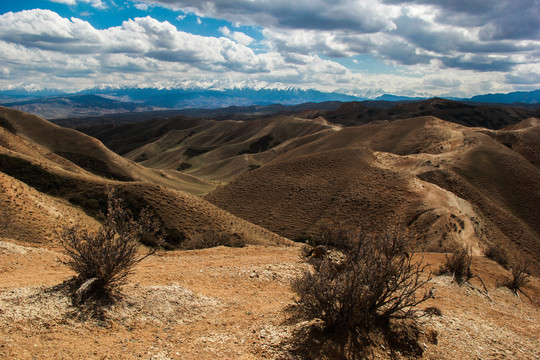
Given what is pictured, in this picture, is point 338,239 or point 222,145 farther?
point 222,145

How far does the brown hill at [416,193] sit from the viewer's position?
31.0 metres

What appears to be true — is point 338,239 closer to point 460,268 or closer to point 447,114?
point 460,268

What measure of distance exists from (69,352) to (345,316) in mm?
5293

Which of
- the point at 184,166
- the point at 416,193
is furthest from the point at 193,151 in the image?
the point at 416,193

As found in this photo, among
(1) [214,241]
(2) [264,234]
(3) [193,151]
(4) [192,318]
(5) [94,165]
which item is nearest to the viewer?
(4) [192,318]

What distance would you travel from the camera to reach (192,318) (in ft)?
26.2

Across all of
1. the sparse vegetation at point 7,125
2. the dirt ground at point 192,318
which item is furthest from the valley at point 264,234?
the sparse vegetation at point 7,125

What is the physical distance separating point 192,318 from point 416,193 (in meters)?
32.8

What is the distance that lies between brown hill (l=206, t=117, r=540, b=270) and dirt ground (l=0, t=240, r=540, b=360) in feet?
53.5

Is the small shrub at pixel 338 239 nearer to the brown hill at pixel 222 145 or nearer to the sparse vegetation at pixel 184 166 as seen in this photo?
the brown hill at pixel 222 145

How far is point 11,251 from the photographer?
11.4 metres

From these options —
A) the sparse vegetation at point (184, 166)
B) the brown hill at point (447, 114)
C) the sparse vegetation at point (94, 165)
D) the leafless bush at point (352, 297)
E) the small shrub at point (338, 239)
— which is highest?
A: the brown hill at point (447, 114)

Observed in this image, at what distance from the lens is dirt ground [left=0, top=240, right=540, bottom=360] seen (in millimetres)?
6121

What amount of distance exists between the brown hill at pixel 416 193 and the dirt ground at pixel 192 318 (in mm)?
16310
